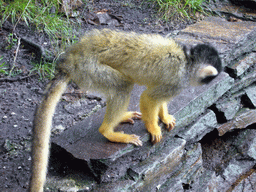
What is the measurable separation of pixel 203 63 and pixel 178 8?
363 cm

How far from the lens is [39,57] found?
15.9 ft

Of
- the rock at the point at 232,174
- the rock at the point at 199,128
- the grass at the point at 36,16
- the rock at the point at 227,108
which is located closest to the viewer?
the rock at the point at 199,128

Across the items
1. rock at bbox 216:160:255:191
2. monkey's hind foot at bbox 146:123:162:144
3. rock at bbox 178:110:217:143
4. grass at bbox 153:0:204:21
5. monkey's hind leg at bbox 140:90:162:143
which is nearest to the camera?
monkey's hind leg at bbox 140:90:162:143

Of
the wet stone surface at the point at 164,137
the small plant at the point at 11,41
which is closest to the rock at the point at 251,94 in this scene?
the wet stone surface at the point at 164,137

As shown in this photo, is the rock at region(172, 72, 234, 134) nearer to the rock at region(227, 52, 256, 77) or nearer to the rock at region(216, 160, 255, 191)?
the rock at region(227, 52, 256, 77)

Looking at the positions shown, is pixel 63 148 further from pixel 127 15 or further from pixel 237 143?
pixel 127 15

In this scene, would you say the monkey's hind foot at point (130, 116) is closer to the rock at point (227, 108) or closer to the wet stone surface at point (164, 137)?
the wet stone surface at point (164, 137)

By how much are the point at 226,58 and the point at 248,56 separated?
618mm

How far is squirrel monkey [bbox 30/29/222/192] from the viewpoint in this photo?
2.78 meters

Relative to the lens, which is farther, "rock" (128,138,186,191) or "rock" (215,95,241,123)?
"rock" (215,95,241,123)

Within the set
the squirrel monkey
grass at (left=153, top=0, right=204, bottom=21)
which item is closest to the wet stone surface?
the squirrel monkey

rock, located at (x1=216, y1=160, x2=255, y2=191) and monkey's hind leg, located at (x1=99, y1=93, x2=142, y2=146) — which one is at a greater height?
monkey's hind leg, located at (x1=99, y1=93, x2=142, y2=146)

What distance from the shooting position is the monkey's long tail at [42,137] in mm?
2410

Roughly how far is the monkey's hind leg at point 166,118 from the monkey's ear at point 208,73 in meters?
0.63
